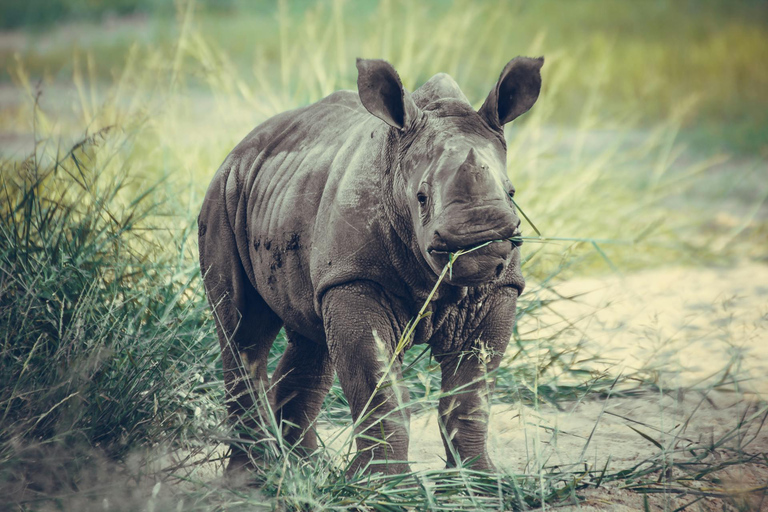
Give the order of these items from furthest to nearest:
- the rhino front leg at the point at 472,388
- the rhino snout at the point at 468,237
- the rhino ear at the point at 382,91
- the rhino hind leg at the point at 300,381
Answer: the rhino hind leg at the point at 300,381, the rhino front leg at the point at 472,388, the rhino ear at the point at 382,91, the rhino snout at the point at 468,237

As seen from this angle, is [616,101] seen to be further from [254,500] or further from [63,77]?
[254,500]

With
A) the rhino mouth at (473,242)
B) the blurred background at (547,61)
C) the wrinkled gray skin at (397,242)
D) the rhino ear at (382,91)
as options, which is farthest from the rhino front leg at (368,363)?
the blurred background at (547,61)

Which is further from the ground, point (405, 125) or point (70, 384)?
point (405, 125)

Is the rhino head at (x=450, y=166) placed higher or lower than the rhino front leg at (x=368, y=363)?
higher

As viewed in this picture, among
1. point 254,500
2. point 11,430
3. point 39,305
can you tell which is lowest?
point 254,500

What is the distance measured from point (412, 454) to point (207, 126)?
4.44 meters

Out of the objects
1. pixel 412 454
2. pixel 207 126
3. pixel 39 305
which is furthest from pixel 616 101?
pixel 39 305

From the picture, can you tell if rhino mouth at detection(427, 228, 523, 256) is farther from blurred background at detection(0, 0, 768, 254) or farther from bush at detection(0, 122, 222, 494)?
blurred background at detection(0, 0, 768, 254)

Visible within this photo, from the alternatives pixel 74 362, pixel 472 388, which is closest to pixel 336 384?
pixel 472 388

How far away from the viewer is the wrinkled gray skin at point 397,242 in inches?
95.2

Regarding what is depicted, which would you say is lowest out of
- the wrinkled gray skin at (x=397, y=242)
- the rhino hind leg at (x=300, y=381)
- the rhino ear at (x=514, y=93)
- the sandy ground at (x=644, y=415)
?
the sandy ground at (x=644, y=415)

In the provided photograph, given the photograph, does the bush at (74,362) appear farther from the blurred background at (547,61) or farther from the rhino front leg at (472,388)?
the blurred background at (547,61)

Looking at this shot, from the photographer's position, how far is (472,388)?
2.86 metres

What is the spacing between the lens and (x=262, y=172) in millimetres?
3287
